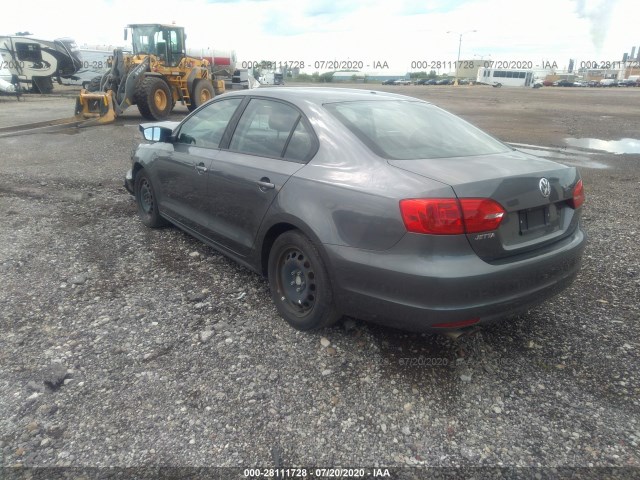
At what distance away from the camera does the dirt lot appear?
231 centimetres

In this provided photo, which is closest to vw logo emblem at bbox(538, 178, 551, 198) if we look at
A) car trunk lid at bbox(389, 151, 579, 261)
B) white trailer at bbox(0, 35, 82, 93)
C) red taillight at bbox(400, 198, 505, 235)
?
car trunk lid at bbox(389, 151, 579, 261)

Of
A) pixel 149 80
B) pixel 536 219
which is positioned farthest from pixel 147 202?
pixel 149 80

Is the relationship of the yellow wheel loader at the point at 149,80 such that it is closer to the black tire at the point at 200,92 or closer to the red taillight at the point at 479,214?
the black tire at the point at 200,92

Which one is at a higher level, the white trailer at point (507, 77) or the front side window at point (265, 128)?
the white trailer at point (507, 77)

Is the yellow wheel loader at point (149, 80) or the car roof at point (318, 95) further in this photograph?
the yellow wheel loader at point (149, 80)

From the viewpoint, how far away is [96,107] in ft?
49.0

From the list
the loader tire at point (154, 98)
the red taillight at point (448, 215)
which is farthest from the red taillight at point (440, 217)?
the loader tire at point (154, 98)

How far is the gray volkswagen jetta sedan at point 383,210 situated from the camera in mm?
2498

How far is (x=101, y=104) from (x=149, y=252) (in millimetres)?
12054

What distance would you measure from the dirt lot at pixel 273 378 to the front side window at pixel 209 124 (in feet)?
3.62

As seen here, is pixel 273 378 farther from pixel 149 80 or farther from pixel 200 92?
pixel 200 92

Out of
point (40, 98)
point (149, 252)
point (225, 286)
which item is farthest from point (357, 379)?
point (40, 98)

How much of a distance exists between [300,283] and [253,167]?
3.01 feet

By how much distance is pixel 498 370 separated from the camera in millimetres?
2910
